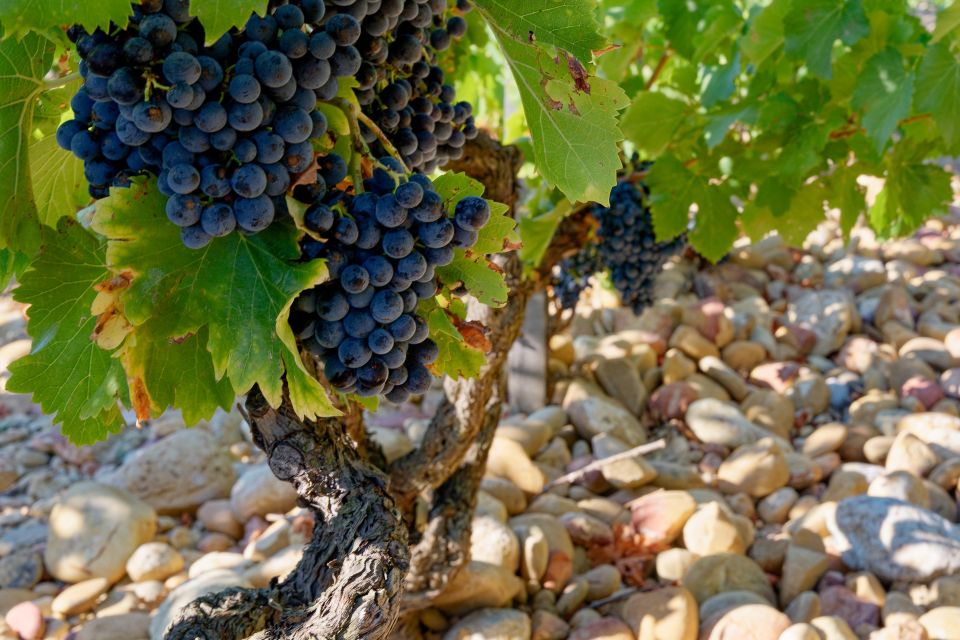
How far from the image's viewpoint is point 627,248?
2994mm

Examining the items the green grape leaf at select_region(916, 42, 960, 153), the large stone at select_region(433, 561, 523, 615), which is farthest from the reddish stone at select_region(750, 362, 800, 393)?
the green grape leaf at select_region(916, 42, 960, 153)

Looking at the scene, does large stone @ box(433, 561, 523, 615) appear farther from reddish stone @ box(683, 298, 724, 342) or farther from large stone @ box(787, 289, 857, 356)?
large stone @ box(787, 289, 857, 356)

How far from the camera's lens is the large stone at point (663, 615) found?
2.44 m

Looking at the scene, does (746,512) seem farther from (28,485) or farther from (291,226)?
(28,485)

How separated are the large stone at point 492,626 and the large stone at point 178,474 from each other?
1.45m

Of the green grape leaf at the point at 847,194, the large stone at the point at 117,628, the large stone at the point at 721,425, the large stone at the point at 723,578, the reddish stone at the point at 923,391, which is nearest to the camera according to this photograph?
the large stone at the point at 117,628

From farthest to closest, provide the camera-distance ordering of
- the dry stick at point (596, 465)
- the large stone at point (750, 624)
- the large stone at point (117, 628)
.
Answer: the dry stick at point (596, 465)
the large stone at point (117, 628)
the large stone at point (750, 624)

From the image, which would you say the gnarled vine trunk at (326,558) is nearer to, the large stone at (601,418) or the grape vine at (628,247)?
the grape vine at (628,247)

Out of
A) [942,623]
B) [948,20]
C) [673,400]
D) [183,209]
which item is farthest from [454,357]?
[673,400]

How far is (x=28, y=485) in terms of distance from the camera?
146 inches

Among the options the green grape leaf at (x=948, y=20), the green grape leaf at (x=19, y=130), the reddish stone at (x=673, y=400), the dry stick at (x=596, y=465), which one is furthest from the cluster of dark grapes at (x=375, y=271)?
the reddish stone at (x=673, y=400)

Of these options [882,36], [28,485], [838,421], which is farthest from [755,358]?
[28,485]

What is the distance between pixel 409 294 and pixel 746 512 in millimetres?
2679

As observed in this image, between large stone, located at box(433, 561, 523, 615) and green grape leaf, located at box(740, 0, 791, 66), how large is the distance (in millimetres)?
1663
